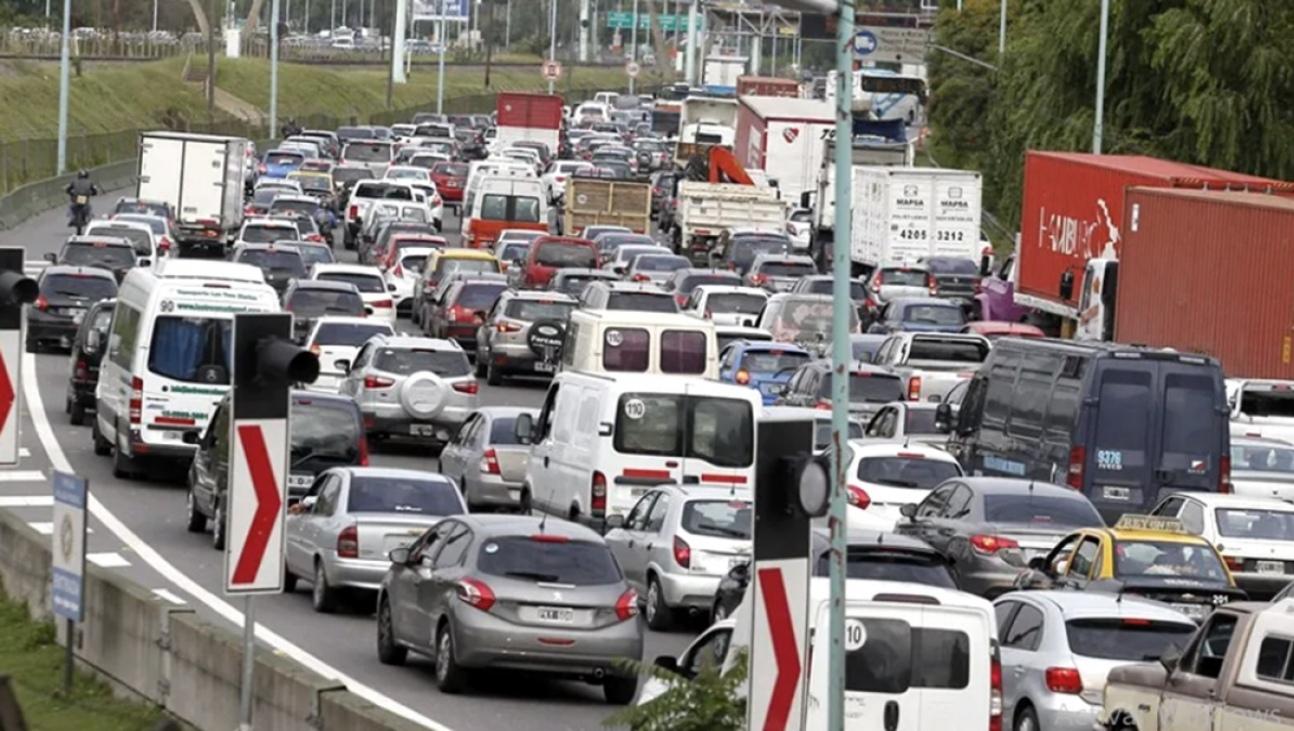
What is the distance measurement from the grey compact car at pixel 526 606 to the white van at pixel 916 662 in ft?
15.1

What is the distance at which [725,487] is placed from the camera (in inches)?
1097

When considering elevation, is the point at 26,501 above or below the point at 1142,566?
below

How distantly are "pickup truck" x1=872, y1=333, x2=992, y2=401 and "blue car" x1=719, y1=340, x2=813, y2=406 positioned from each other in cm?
139

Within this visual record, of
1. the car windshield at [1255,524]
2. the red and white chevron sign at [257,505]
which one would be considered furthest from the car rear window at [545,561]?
the car windshield at [1255,524]

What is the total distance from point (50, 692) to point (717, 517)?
7.48 m

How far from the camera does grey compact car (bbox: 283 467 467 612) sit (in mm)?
25484

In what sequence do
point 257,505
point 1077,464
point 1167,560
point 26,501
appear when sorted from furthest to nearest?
point 26,501, point 1077,464, point 1167,560, point 257,505

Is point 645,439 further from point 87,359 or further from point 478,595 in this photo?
point 87,359

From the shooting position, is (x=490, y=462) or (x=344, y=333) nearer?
(x=490, y=462)

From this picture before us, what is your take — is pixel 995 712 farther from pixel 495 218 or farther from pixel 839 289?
pixel 495 218

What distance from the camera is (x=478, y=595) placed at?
21.1 m

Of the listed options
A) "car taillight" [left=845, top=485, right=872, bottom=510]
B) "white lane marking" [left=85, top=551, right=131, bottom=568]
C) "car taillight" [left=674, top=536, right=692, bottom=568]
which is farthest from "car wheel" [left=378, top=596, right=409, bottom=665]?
"car taillight" [left=845, top=485, right=872, bottom=510]

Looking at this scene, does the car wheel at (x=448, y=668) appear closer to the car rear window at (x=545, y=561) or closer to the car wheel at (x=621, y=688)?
the car rear window at (x=545, y=561)

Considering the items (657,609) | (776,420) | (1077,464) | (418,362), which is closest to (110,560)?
(657,609)
